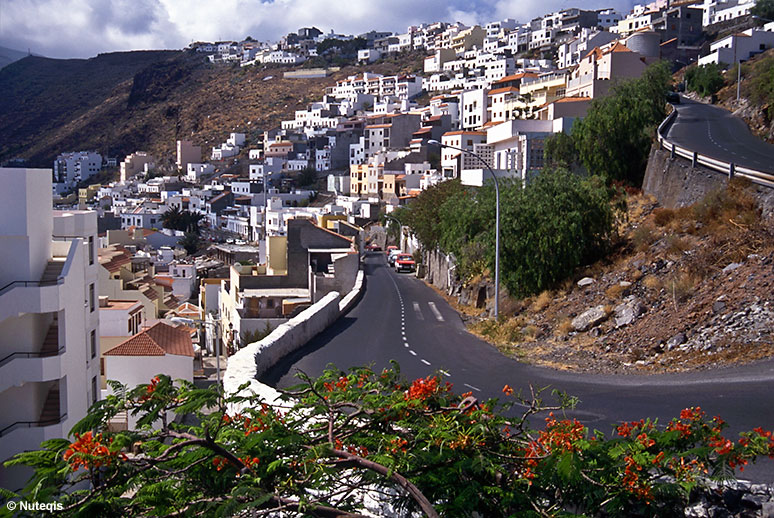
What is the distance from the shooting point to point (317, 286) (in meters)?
30.1

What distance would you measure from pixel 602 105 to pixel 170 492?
84.4ft

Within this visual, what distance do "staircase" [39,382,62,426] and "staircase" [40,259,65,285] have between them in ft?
6.82

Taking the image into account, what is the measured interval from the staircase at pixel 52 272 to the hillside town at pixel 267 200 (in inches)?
2.0

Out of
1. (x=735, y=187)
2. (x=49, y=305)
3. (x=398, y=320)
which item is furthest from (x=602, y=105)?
(x=49, y=305)

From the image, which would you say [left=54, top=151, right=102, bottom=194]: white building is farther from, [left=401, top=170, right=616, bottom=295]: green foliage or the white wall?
[left=401, top=170, right=616, bottom=295]: green foliage

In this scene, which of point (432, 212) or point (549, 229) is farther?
point (432, 212)

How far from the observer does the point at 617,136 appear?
27266 mm

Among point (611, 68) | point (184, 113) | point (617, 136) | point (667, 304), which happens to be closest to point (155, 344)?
point (667, 304)

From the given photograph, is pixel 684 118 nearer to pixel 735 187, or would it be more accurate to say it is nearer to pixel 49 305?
pixel 735 187

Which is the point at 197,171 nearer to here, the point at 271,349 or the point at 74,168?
the point at 74,168

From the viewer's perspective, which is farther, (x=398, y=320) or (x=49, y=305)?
(x=398, y=320)

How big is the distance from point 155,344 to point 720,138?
22.5 meters

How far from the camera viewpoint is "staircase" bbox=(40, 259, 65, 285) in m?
15.3

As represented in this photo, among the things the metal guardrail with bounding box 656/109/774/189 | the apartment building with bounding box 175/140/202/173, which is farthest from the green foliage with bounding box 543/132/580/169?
the apartment building with bounding box 175/140/202/173
